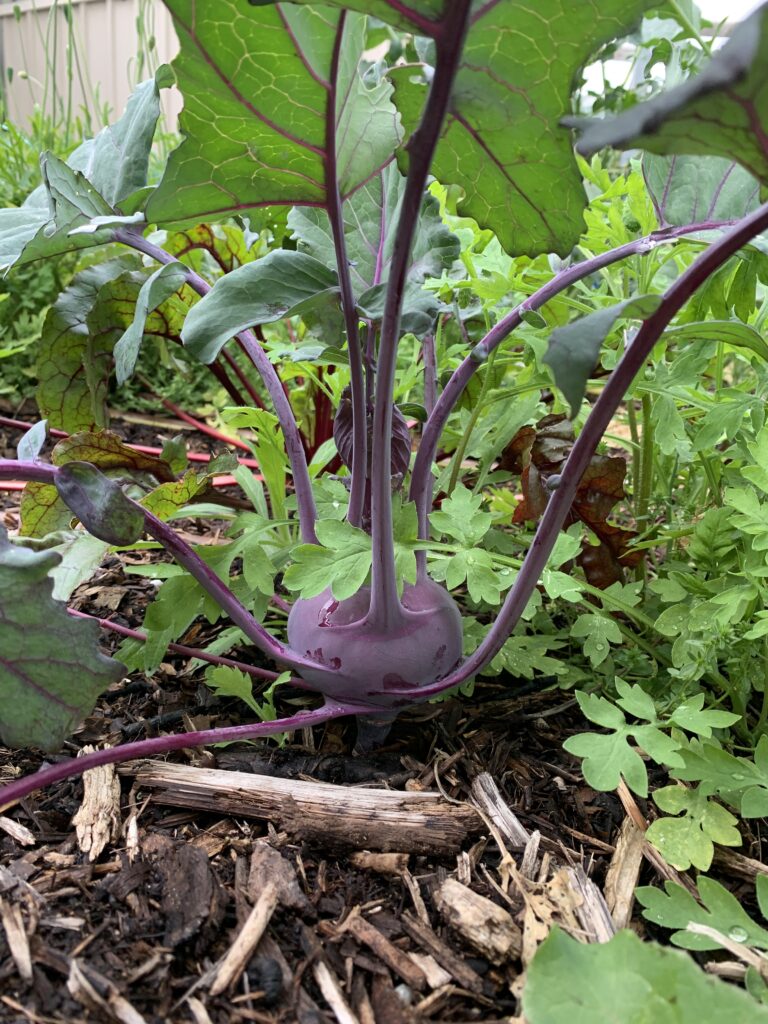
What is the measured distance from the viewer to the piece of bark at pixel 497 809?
0.80 metres

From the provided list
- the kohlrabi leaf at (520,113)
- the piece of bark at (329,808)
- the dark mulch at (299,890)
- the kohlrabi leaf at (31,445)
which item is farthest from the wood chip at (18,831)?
the kohlrabi leaf at (520,113)

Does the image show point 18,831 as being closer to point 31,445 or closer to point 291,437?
point 31,445

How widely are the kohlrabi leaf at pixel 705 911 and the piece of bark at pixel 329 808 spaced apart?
0.57 ft

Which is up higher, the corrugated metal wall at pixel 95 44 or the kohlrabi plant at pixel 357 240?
the corrugated metal wall at pixel 95 44

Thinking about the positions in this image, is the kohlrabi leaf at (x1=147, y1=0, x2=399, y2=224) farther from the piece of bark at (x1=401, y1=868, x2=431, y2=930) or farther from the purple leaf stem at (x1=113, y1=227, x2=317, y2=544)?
the piece of bark at (x1=401, y1=868, x2=431, y2=930)

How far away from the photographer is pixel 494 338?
83 centimetres

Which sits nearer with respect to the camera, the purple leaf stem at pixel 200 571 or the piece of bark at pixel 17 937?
the piece of bark at pixel 17 937

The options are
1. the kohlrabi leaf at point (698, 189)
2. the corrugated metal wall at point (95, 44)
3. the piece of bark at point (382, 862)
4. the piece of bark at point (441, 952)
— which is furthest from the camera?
the corrugated metal wall at point (95, 44)

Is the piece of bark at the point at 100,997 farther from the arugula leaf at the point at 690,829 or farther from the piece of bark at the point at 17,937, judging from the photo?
the arugula leaf at the point at 690,829

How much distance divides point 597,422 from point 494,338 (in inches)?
9.3

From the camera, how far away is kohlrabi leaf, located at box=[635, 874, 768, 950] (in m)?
0.67

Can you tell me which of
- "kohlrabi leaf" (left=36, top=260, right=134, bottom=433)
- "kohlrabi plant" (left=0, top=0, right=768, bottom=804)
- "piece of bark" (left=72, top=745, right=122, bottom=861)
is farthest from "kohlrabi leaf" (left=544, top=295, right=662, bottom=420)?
"kohlrabi leaf" (left=36, top=260, right=134, bottom=433)

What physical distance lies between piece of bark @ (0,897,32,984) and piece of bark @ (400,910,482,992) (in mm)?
290

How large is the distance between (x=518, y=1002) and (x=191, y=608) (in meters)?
0.46
